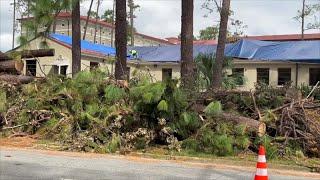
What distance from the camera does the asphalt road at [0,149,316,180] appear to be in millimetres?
8758

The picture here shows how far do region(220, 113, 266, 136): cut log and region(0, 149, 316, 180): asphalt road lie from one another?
7.66 feet

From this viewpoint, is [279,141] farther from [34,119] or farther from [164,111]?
[34,119]

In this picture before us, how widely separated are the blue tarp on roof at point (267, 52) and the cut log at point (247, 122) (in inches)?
833

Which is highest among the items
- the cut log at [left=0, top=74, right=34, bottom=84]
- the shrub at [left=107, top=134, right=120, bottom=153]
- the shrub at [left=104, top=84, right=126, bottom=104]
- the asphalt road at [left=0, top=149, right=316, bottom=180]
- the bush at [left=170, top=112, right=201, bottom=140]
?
the cut log at [left=0, top=74, right=34, bottom=84]

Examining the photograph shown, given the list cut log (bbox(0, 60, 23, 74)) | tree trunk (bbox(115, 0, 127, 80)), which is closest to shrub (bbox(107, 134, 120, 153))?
cut log (bbox(0, 60, 23, 74))

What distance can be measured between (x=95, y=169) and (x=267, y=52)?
93.0 feet

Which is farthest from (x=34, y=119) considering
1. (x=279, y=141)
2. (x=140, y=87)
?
(x=279, y=141)

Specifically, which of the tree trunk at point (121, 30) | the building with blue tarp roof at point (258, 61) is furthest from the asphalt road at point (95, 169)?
the building with blue tarp roof at point (258, 61)

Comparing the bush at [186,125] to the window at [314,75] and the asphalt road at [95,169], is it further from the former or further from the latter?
the window at [314,75]

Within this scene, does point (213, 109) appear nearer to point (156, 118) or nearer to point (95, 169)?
point (156, 118)

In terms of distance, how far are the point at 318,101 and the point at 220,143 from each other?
3.48 meters

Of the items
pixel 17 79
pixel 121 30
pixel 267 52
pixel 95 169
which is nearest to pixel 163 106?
pixel 95 169

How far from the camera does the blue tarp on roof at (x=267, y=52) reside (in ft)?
114

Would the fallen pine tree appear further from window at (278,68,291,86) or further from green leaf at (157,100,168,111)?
window at (278,68,291,86)
